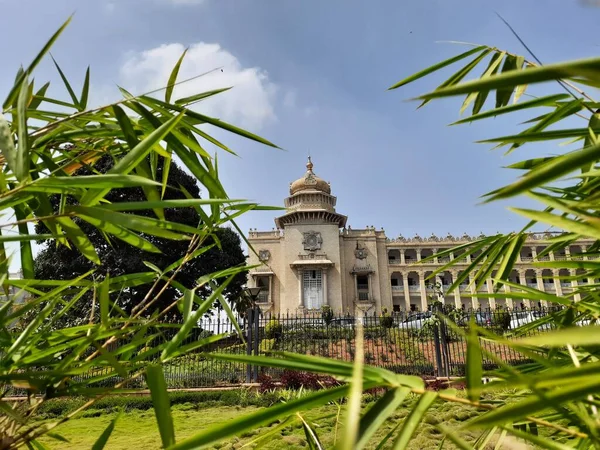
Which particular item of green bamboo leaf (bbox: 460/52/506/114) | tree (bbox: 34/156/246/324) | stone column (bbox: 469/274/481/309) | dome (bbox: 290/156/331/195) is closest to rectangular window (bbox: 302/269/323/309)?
dome (bbox: 290/156/331/195)

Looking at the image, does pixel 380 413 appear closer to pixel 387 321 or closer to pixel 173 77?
pixel 173 77

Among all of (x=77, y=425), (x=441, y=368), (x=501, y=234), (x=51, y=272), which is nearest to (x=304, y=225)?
(x=51, y=272)

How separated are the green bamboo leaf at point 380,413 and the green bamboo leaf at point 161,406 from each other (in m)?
0.29

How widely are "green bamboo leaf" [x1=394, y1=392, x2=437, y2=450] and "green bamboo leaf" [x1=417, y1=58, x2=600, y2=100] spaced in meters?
0.41

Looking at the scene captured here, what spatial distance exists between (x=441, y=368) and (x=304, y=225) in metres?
19.8

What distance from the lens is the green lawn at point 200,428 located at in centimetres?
360

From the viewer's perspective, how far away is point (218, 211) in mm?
1162

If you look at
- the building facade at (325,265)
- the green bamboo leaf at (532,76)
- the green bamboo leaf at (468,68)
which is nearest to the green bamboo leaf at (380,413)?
the green bamboo leaf at (532,76)

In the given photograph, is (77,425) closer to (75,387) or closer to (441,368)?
(75,387)

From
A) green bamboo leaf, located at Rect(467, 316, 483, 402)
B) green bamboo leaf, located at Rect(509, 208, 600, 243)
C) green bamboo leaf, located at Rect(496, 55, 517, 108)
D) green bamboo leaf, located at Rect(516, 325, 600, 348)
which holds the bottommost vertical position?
green bamboo leaf, located at Rect(467, 316, 483, 402)

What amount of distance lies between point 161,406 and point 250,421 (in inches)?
7.2

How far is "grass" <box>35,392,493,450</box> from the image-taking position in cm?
359

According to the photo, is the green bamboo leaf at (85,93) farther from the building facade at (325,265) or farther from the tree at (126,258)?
the building facade at (325,265)

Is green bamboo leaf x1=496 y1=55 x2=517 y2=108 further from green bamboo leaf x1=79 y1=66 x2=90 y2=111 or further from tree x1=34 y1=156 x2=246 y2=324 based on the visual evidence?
tree x1=34 y1=156 x2=246 y2=324
